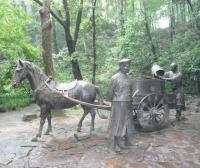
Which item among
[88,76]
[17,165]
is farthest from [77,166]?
[88,76]

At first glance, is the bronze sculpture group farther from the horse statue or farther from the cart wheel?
the cart wheel

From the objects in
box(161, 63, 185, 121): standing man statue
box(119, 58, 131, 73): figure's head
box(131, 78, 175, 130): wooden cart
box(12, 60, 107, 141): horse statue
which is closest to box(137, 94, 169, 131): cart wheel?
box(131, 78, 175, 130): wooden cart

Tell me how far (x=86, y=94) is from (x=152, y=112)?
2007mm

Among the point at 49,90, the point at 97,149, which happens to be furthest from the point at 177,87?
the point at 49,90

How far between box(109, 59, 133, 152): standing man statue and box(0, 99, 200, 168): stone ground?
0.47m

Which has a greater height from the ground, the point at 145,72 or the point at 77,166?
the point at 145,72

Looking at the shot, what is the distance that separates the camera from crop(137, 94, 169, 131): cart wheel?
360 inches

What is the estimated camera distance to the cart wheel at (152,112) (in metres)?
9.13

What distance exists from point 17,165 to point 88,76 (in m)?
15.1

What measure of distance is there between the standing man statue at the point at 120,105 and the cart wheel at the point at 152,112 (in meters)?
1.56

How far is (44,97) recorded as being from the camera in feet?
28.1

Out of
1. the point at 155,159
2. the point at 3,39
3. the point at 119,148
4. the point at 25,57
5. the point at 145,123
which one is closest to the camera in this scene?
the point at 155,159

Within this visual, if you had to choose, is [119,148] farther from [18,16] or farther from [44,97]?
[18,16]

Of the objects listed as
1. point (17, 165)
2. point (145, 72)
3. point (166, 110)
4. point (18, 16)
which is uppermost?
point (18, 16)
